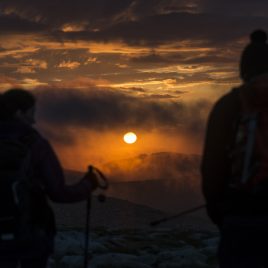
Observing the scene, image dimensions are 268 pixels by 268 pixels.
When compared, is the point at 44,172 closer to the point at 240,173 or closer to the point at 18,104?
the point at 18,104

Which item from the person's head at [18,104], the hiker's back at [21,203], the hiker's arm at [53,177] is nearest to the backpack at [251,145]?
the hiker's arm at [53,177]

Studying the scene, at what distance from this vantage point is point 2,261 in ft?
21.2

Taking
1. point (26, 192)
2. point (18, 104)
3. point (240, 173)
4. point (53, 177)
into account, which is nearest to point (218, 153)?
point (240, 173)

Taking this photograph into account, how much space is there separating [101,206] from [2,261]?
134 ft

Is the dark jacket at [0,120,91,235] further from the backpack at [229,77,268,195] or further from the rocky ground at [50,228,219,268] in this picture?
the rocky ground at [50,228,219,268]

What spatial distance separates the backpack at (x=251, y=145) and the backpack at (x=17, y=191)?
5.80ft

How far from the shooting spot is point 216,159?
5.82 meters

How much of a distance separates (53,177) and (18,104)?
75 cm

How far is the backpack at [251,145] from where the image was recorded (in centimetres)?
562

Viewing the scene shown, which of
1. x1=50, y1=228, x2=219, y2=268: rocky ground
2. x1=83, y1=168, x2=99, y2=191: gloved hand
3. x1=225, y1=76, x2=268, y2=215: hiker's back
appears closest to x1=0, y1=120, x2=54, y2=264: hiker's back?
x1=83, y1=168, x2=99, y2=191: gloved hand

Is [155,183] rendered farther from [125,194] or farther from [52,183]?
[52,183]

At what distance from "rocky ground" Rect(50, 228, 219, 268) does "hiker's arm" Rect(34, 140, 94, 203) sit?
8147 mm

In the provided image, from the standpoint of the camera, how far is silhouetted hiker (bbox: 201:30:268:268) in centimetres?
564

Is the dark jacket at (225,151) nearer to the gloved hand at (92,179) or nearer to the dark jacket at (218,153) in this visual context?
the dark jacket at (218,153)
